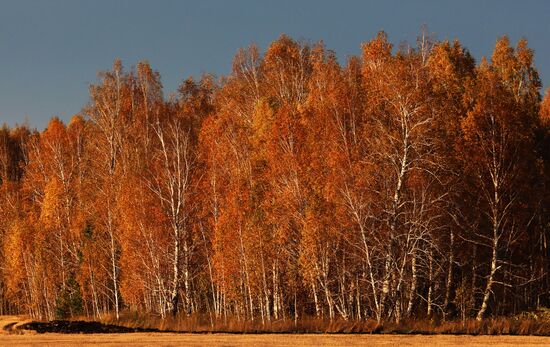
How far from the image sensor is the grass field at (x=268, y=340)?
24391mm

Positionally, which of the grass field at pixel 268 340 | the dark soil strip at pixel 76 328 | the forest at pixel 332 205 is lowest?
the grass field at pixel 268 340

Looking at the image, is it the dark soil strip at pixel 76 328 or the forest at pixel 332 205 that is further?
the forest at pixel 332 205

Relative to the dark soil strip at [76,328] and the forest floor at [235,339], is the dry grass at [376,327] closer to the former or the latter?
the forest floor at [235,339]

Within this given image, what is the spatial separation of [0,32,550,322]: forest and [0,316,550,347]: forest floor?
4708mm

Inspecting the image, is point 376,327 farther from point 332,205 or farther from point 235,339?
point 332,205

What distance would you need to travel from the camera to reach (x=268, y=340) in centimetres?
2562

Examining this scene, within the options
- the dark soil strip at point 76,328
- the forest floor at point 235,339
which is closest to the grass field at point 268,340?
the forest floor at point 235,339

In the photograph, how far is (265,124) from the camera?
44.2m

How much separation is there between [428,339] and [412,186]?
9.20m

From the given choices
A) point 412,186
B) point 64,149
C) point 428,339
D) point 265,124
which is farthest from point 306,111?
point 64,149

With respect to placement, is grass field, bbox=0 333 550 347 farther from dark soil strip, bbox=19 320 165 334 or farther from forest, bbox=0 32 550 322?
forest, bbox=0 32 550 322

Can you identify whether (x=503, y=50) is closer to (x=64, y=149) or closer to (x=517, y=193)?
(x=517, y=193)

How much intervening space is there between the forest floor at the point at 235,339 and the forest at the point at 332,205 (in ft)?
15.4

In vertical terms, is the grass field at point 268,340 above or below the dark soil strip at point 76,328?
below
